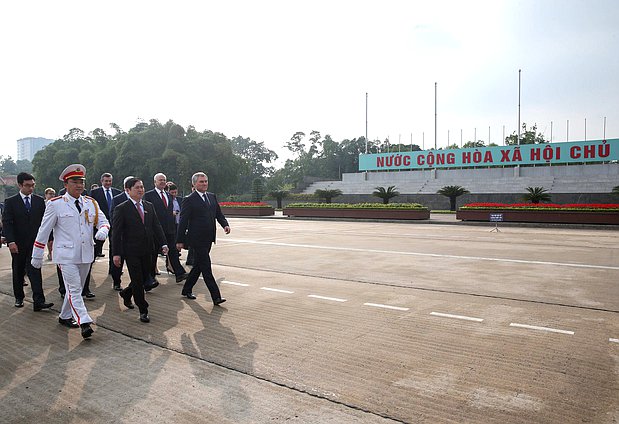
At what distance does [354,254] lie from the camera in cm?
1102

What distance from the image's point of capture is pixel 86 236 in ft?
16.8

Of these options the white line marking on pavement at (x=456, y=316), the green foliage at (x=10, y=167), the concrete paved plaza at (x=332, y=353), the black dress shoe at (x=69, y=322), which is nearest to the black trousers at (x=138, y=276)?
the concrete paved plaza at (x=332, y=353)

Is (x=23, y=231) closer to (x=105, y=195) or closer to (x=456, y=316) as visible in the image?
(x=105, y=195)

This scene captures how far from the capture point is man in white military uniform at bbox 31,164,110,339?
4.93m

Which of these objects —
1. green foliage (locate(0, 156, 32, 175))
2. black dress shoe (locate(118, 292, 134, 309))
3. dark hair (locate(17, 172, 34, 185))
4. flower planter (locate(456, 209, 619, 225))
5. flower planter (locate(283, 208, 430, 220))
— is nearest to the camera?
black dress shoe (locate(118, 292, 134, 309))

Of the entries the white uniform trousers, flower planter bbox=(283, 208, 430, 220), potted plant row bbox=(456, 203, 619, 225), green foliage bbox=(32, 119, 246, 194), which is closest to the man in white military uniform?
the white uniform trousers

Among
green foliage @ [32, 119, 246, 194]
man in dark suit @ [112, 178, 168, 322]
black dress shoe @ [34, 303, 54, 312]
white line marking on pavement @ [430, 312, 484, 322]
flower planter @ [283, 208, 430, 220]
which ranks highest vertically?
green foliage @ [32, 119, 246, 194]

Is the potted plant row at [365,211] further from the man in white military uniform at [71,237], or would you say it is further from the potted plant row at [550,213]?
the man in white military uniform at [71,237]

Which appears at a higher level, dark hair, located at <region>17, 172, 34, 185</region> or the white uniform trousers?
dark hair, located at <region>17, 172, 34, 185</region>

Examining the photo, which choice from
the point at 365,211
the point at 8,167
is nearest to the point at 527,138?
the point at 365,211

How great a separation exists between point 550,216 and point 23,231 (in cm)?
2052

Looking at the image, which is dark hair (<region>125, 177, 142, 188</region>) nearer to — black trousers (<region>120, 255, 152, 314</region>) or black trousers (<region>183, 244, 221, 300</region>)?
black trousers (<region>120, 255, 152, 314</region>)

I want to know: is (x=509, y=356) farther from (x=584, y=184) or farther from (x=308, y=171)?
(x=308, y=171)

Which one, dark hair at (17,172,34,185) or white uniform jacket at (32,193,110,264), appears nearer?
white uniform jacket at (32,193,110,264)
